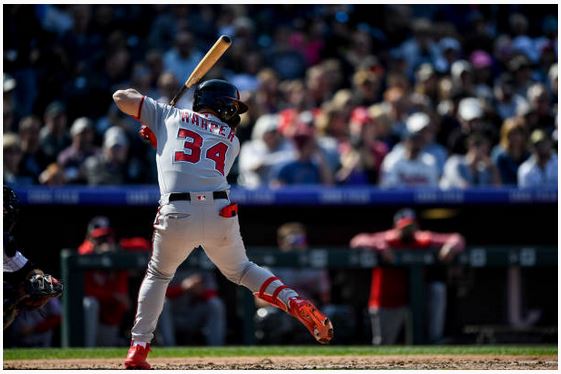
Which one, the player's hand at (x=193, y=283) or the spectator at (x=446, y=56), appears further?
the spectator at (x=446, y=56)

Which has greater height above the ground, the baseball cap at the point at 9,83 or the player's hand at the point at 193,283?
the baseball cap at the point at 9,83

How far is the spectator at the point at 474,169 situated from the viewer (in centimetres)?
1114

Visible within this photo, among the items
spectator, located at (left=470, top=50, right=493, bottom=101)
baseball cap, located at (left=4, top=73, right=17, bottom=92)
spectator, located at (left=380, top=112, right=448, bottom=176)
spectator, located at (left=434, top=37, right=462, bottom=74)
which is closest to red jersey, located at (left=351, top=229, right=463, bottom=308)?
spectator, located at (left=380, top=112, right=448, bottom=176)

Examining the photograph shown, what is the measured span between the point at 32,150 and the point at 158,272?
466 cm

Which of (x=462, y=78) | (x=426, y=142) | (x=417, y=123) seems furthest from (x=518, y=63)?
(x=426, y=142)

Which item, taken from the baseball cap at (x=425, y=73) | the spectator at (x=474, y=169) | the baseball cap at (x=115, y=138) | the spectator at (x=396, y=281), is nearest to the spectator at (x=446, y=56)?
the baseball cap at (x=425, y=73)

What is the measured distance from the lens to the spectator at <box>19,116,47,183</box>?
413 inches

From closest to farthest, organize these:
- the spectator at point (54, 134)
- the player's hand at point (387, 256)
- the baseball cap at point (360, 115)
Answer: the player's hand at point (387, 256), the spectator at point (54, 134), the baseball cap at point (360, 115)

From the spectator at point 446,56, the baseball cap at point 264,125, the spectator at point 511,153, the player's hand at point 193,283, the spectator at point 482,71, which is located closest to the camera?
the player's hand at point 193,283

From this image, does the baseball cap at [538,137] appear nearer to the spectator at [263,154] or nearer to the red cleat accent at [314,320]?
the spectator at [263,154]

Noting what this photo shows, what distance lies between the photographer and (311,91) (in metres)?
12.7

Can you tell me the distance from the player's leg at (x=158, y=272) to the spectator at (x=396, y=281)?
13.9 feet

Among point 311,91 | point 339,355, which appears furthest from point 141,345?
point 311,91

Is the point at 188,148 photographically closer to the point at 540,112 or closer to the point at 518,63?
Answer: the point at 540,112
